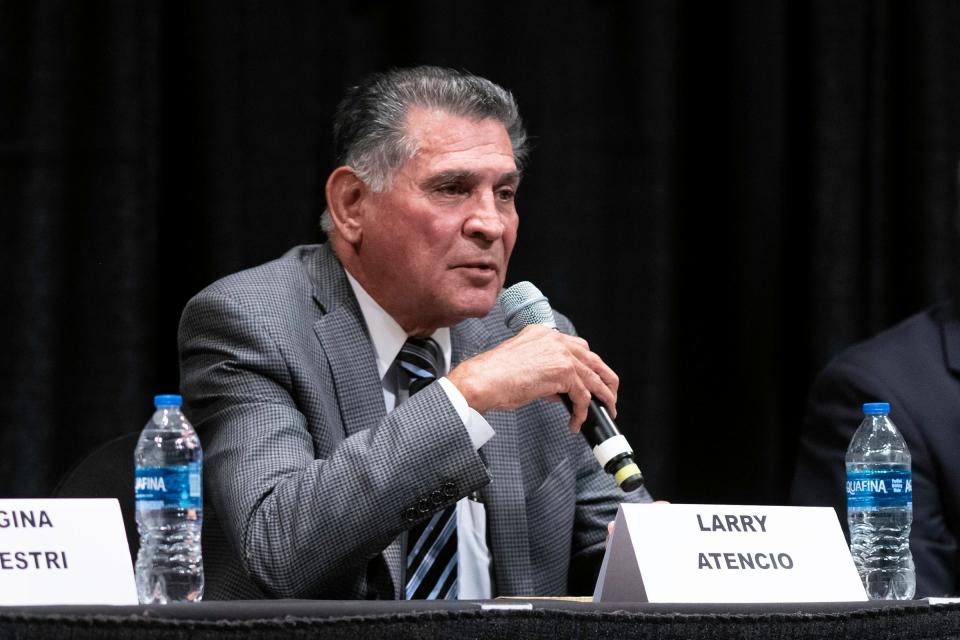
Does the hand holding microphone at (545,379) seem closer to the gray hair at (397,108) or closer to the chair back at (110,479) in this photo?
the gray hair at (397,108)

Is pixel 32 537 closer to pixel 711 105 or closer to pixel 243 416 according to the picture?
pixel 243 416

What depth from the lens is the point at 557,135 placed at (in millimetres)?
3234

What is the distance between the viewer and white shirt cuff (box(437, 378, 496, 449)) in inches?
75.2

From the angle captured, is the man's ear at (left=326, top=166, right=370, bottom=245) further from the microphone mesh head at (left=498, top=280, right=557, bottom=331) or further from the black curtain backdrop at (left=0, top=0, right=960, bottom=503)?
the black curtain backdrop at (left=0, top=0, right=960, bottom=503)

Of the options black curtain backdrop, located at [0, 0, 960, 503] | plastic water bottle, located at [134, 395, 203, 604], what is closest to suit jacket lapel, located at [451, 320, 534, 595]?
plastic water bottle, located at [134, 395, 203, 604]

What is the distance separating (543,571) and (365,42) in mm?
1453

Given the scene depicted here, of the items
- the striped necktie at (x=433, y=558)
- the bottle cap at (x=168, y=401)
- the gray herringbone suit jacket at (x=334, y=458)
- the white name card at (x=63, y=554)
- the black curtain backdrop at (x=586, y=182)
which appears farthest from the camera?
the black curtain backdrop at (x=586, y=182)

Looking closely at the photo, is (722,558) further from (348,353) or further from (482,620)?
(348,353)

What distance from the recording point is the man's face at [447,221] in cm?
234

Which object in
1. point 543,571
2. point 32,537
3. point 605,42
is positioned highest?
point 605,42

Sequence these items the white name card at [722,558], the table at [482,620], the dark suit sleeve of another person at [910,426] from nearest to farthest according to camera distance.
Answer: the table at [482,620], the white name card at [722,558], the dark suit sleeve of another person at [910,426]

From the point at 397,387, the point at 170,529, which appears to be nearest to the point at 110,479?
the point at 170,529

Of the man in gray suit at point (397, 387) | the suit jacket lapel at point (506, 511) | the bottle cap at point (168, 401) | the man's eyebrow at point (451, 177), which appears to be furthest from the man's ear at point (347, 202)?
the bottle cap at point (168, 401)

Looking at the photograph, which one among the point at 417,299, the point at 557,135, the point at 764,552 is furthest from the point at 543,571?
the point at 557,135
